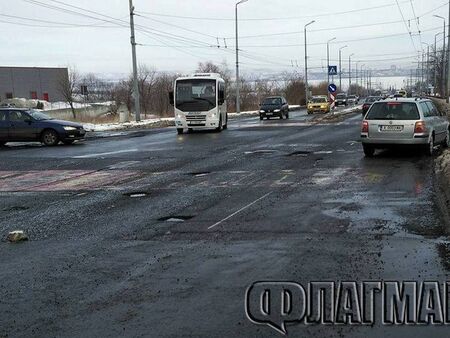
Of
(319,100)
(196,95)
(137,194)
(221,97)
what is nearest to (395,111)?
(137,194)

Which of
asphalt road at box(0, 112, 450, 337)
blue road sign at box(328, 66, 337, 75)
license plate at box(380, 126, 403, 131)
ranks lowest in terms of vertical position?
asphalt road at box(0, 112, 450, 337)

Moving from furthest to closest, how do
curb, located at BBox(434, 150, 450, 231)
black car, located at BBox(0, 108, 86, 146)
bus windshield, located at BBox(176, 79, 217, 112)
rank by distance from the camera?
bus windshield, located at BBox(176, 79, 217, 112)
black car, located at BBox(0, 108, 86, 146)
curb, located at BBox(434, 150, 450, 231)

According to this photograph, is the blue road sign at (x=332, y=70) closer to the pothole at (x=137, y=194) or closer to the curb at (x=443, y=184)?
the curb at (x=443, y=184)

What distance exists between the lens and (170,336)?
409cm

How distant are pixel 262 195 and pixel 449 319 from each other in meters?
5.69

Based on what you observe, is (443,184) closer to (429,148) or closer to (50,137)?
(429,148)

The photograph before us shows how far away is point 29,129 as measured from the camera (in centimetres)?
2258

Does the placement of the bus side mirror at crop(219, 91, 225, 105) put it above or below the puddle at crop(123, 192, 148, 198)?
above

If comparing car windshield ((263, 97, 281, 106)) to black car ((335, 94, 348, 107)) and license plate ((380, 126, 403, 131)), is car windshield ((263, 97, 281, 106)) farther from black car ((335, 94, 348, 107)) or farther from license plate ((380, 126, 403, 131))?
black car ((335, 94, 348, 107))

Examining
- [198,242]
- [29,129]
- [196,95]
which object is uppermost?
[196,95]

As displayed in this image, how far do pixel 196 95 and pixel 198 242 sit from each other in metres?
21.6

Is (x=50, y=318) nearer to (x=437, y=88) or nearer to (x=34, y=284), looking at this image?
(x=34, y=284)

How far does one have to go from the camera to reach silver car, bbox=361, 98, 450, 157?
1449cm

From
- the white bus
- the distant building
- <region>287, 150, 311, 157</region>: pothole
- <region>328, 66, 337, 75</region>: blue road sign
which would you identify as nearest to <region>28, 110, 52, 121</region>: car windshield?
the white bus
